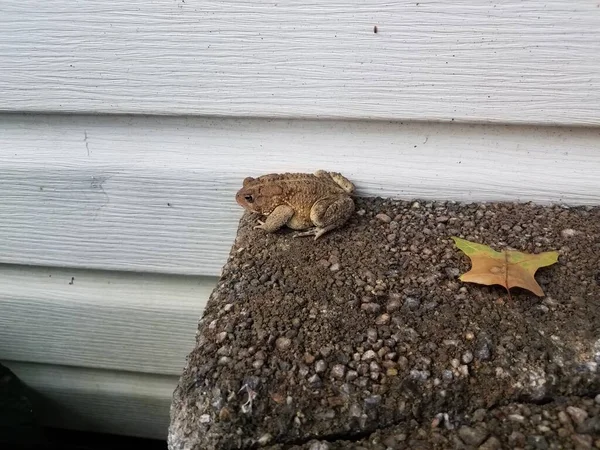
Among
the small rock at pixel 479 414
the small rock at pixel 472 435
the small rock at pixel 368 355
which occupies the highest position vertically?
the small rock at pixel 368 355

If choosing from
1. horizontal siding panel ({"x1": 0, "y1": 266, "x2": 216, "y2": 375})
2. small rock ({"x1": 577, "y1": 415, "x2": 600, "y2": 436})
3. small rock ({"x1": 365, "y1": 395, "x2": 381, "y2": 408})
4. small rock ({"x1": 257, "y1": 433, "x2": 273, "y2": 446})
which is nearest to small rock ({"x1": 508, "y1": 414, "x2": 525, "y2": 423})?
small rock ({"x1": 577, "y1": 415, "x2": 600, "y2": 436})

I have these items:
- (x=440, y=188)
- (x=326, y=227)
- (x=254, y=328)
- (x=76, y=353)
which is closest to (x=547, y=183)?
(x=440, y=188)

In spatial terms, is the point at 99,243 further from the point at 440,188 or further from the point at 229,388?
the point at 440,188

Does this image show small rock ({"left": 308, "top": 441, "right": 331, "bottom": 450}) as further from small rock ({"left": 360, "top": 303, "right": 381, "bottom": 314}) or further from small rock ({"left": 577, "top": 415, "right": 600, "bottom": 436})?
small rock ({"left": 577, "top": 415, "right": 600, "bottom": 436})

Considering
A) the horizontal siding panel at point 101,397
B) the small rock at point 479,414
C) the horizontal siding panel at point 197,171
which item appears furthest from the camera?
the horizontal siding panel at point 101,397

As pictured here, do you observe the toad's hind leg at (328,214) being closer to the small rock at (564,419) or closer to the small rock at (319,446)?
the small rock at (319,446)

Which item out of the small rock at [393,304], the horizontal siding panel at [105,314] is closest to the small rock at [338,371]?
the small rock at [393,304]

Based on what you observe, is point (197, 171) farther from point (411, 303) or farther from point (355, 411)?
point (355, 411)
